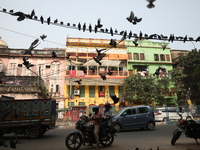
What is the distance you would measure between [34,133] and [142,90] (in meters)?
18.6

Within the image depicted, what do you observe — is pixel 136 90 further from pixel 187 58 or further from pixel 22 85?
pixel 22 85

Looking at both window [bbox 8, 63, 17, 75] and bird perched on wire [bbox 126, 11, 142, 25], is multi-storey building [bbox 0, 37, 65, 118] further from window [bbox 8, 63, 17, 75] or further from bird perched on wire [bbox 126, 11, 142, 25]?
bird perched on wire [bbox 126, 11, 142, 25]

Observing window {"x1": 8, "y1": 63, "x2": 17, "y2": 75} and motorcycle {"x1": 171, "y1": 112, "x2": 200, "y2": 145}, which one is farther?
window {"x1": 8, "y1": 63, "x2": 17, "y2": 75}

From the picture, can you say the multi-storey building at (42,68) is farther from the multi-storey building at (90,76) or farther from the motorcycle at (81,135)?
the motorcycle at (81,135)

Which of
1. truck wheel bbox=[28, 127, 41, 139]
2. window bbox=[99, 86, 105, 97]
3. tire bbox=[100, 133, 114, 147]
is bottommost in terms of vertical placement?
truck wheel bbox=[28, 127, 41, 139]

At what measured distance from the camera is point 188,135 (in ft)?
17.0

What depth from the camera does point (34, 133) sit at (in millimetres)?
7914

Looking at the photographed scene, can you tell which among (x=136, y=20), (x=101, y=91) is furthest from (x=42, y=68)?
(x=136, y=20)

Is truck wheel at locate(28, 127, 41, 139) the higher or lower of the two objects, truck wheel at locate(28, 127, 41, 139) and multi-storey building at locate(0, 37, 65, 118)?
the lower

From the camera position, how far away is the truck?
25.4ft

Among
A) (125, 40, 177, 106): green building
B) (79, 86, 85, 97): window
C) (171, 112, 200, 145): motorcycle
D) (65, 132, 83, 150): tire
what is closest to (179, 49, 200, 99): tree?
(125, 40, 177, 106): green building

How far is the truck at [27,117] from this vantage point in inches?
305

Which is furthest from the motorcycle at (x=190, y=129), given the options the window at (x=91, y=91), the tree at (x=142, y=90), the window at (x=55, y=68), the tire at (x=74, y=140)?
the window at (x=55, y=68)

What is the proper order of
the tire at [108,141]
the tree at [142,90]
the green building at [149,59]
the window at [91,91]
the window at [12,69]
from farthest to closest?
1. the green building at [149,59]
2. the window at [91,91]
3. the window at [12,69]
4. the tree at [142,90]
5. the tire at [108,141]
